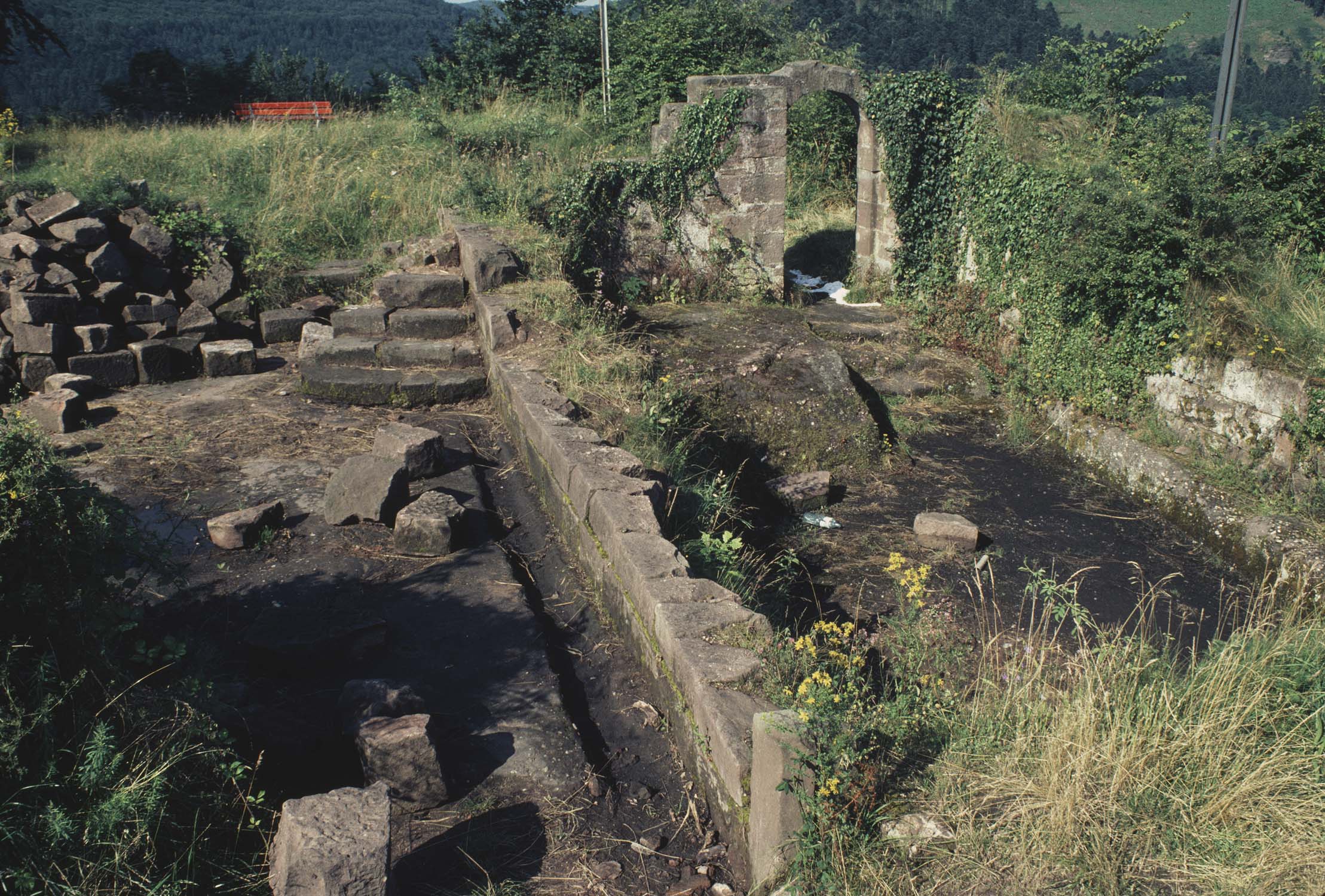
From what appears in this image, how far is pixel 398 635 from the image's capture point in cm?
416

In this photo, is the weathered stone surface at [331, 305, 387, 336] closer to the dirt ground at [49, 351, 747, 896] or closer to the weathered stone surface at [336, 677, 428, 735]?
the dirt ground at [49, 351, 747, 896]

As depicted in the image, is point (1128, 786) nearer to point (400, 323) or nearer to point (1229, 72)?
point (400, 323)

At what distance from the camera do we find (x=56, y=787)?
2484 millimetres

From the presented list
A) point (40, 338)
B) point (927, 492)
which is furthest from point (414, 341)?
point (927, 492)

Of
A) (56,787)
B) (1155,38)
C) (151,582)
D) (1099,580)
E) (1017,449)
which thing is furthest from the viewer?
(1155,38)

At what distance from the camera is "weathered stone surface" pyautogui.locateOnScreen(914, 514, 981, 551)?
6504 mm

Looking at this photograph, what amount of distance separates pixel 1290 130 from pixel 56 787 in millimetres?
9279

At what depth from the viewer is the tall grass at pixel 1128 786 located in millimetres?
2609

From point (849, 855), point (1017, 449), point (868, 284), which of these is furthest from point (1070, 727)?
point (868, 284)

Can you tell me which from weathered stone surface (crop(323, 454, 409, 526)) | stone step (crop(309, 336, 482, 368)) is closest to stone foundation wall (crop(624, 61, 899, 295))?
stone step (crop(309, 336, 482, 368))

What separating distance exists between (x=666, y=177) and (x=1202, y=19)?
51810 millimetres

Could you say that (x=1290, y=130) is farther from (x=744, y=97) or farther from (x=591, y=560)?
(x=591, y=560)

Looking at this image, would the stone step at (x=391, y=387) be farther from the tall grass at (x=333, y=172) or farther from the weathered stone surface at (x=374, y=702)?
the weathered stone surface at (x=374, y=702)

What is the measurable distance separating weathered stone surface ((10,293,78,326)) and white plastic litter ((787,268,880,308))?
25.4 feet
